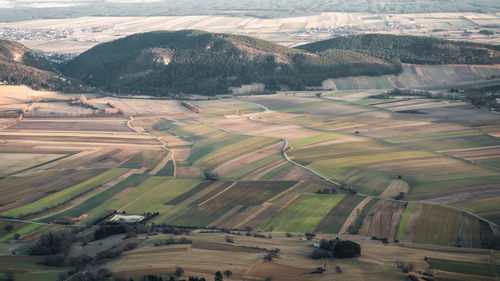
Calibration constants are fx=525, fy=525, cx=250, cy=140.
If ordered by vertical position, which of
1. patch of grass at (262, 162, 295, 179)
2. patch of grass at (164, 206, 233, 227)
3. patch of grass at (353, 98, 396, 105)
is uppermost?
patch of grass at (353, 98, 396, 105)

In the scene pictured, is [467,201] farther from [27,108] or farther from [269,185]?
[27,108]

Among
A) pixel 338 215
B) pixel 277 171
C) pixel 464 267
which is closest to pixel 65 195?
pixel 277 171

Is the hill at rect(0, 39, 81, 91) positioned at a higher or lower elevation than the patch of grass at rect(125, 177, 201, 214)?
higher

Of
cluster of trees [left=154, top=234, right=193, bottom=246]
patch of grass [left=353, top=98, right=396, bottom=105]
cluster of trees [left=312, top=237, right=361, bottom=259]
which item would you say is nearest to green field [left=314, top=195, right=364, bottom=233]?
cluster of trees [left=312, top=237, right=361, bottom=259]

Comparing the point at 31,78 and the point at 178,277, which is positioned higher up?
the point at 31,78

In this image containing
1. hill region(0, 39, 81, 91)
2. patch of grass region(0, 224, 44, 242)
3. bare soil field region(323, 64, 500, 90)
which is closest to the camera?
patch of grass region(0, 224, 44, 242)

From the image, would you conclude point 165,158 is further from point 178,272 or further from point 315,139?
point 178,272

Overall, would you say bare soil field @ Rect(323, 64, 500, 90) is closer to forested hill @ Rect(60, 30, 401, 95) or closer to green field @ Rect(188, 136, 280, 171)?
forested hill @ Rect(60, 30, 401, 95)
